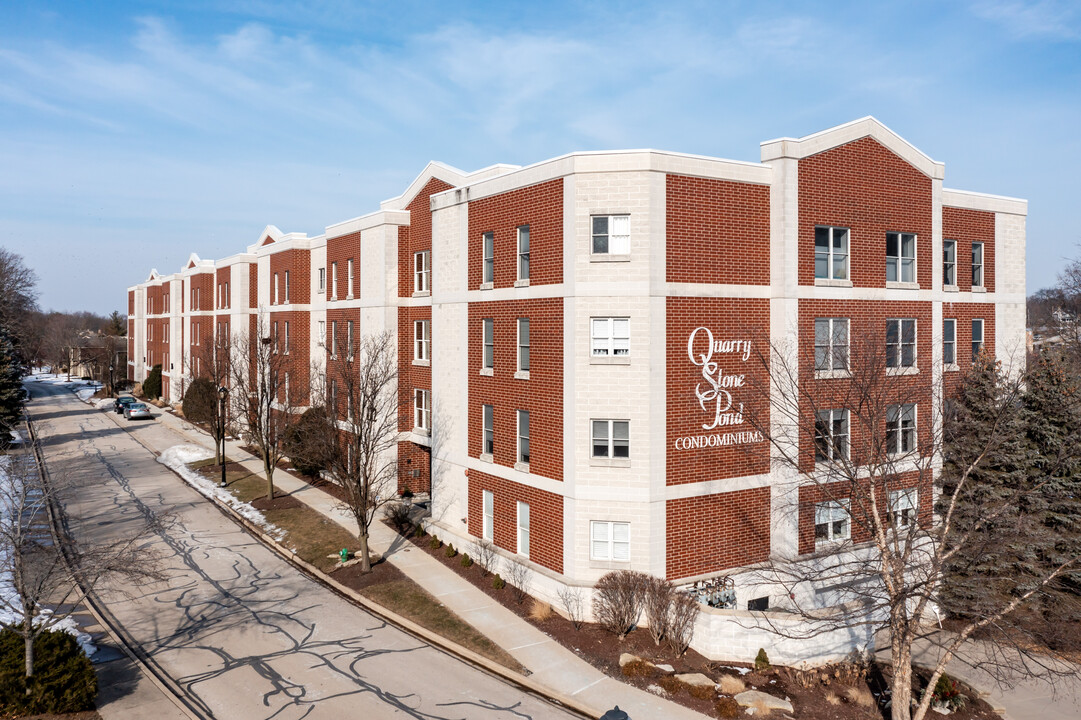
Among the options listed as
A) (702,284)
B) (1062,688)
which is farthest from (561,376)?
(1062,688)

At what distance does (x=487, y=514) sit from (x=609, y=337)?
827 centimetres

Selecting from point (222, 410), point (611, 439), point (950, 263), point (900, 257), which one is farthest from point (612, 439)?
point (222, 410)

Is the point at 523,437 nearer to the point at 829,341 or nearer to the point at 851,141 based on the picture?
the point at 829,341

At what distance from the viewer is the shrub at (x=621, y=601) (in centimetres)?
1880

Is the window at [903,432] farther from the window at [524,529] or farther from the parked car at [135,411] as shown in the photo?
the parked car at [135,411]

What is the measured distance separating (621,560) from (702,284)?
27.8ft

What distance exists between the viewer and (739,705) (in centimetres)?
1581

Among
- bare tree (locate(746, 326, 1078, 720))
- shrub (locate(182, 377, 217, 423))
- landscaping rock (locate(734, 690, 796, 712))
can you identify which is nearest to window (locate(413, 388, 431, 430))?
shrub (locate(182, 377, 217, 423))

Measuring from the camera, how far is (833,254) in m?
23.4

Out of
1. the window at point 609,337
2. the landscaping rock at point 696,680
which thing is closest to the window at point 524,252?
the window at point 609,337

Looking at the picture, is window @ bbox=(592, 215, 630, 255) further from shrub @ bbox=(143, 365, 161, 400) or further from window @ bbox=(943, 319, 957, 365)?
shrub @ bbox=(143, 365, 161, 400)

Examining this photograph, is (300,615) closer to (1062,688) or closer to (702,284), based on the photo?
(702,284)

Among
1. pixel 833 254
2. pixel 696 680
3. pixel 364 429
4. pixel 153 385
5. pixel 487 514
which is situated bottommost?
pixel 696 680

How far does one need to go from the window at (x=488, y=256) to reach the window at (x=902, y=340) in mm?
13913
